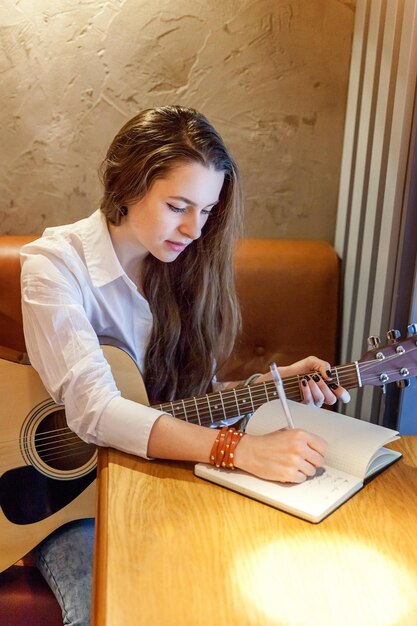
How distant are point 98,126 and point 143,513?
3.76 feet

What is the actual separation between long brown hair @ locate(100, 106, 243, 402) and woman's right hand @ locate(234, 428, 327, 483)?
41 cm

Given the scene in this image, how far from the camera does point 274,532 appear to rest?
910mm

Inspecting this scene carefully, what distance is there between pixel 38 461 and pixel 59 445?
0.05m

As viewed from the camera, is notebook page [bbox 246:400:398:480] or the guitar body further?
the guitar body

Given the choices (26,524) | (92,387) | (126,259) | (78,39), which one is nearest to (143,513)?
(92,387)

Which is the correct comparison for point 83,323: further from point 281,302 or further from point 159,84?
point 159,84

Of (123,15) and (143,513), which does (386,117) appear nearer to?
(123,15)

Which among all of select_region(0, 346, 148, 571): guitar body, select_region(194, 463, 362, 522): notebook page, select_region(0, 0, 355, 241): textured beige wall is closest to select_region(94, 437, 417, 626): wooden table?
select_region(194, 463, 362, 522): notebook page

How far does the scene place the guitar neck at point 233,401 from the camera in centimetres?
122

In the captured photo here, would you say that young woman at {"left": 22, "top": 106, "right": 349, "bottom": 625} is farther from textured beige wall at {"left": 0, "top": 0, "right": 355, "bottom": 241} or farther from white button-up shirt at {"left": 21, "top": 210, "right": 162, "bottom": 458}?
textured beige wall at {"left": 0, "top": 0, "right": 355, "bottom": 241}

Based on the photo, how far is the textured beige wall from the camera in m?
1.69

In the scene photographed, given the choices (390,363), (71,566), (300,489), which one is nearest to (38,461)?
(71,566)

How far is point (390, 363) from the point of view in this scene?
122cm

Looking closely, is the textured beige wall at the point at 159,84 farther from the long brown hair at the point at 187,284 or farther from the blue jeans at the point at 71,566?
the blue jeans at the point at 71,566
